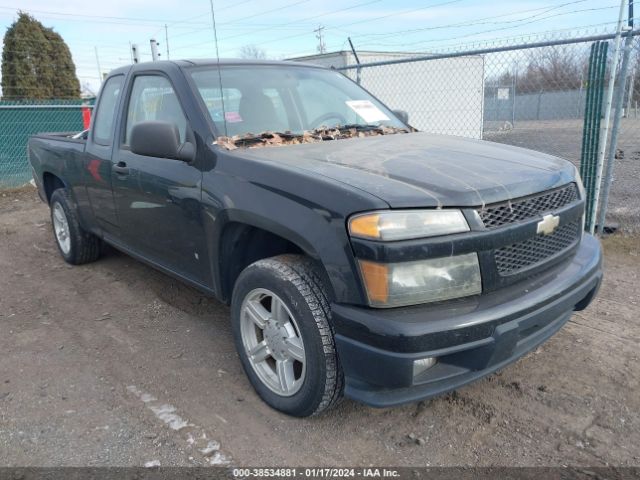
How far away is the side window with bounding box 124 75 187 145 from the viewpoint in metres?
3.32

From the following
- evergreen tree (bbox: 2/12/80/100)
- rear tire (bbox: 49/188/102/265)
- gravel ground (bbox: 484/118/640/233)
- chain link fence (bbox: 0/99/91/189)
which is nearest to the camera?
rear tire (bbox: 49/188/102/265)

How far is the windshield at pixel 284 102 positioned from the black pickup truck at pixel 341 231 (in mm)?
14

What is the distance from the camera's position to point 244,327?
2.86m

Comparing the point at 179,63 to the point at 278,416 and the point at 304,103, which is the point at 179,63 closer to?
the point at 304,103

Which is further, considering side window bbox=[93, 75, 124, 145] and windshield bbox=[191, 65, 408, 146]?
side window bbox=[93, 75, 124, 145]

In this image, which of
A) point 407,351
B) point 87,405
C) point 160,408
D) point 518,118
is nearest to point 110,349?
point 87,405

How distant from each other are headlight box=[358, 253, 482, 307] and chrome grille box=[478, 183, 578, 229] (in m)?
0.20

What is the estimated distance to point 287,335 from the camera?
2.59 m

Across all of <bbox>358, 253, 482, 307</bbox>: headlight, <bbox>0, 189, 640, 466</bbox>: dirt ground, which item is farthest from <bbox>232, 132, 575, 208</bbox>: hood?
<bbox>0, 189, 640, 466</bbox>: dirt ground

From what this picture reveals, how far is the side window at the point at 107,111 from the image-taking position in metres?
4.11

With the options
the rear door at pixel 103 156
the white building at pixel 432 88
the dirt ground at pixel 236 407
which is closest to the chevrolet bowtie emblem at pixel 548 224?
the dirt ground at pixel 236 407

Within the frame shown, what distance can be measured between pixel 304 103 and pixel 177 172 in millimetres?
1048

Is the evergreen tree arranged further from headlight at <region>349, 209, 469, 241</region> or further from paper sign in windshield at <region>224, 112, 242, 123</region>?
headlight at <region>349, 209, 469, 241</region>

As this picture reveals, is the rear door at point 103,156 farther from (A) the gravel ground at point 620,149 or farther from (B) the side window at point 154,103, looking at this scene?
(A) the gravel ground at point 620,149
